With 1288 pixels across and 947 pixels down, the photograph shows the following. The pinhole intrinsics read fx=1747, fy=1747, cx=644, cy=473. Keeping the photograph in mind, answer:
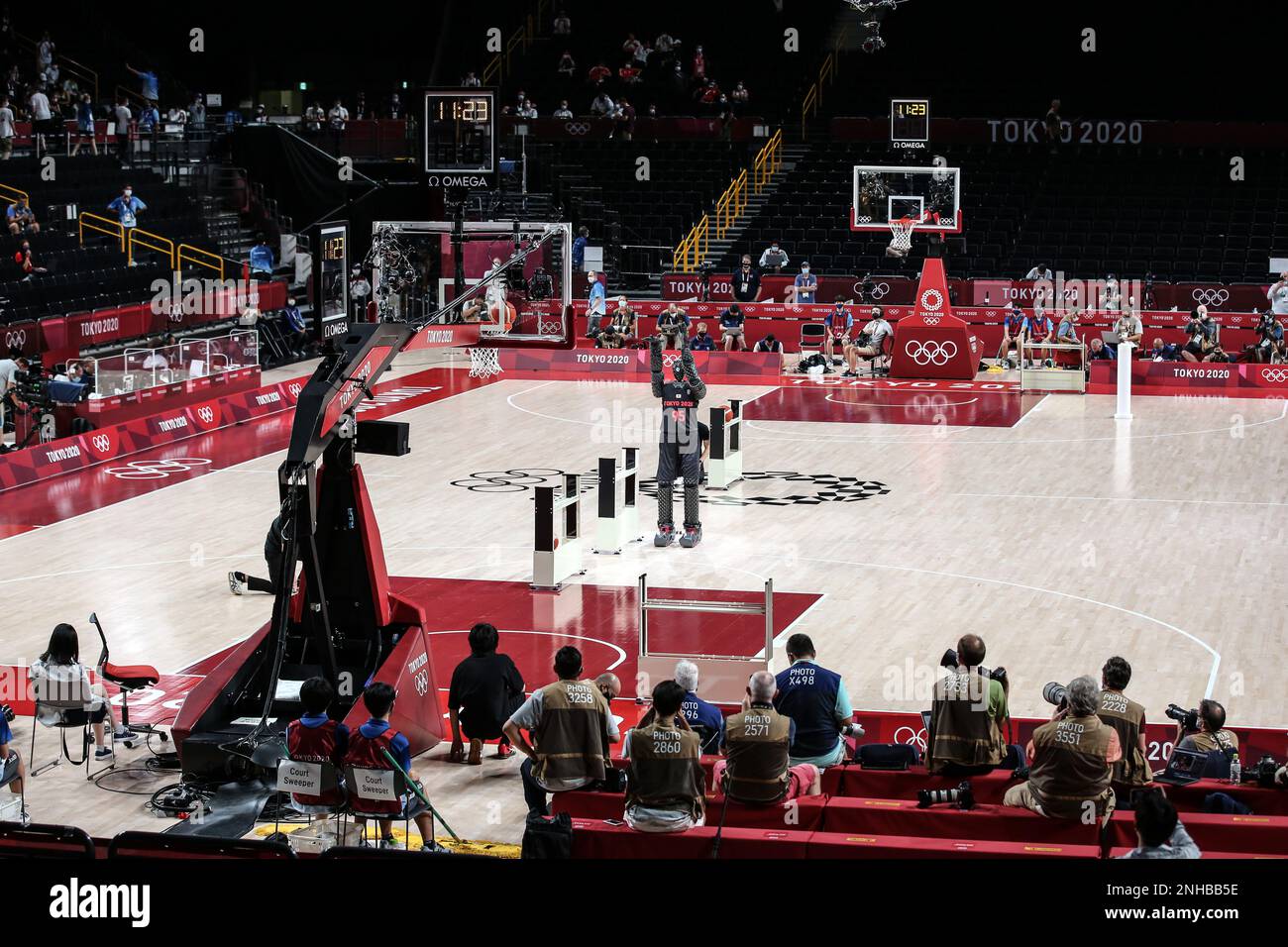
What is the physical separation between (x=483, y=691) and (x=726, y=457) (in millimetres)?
11373

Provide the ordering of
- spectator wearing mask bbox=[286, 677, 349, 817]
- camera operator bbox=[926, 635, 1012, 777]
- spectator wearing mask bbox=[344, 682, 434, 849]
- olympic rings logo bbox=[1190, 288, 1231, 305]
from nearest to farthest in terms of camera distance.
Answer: spectator wearing mask bbox=[344, 682, 434, 849]
spectator wearing mask bbox=[286, 677, 349, 817]
camera operator bbox=[926, 635, 1012, 777]
olympic rings logo bbox=[1190, 288, 1231, 305]

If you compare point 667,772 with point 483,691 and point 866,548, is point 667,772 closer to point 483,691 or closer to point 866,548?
point 483,691

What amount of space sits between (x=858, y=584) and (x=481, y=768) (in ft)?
21.2

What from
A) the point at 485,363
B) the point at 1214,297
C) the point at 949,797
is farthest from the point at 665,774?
the point at 1214,297

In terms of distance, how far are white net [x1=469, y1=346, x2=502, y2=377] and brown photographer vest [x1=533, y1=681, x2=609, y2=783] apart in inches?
974

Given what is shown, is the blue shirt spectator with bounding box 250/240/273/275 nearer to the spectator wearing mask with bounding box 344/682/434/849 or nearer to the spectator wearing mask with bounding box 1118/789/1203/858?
the spectator wearing mask with bounding box 344/682/434/849

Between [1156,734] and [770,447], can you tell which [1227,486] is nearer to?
[770,447]

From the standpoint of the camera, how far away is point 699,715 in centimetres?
1115

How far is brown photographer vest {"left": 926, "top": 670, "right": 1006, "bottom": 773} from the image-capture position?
10484mm

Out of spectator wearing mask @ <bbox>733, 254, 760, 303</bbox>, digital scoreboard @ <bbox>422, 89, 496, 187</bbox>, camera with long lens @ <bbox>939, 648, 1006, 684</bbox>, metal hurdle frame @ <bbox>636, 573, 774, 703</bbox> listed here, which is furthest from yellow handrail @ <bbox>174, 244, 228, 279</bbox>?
camera with long lens @ <bbox>939, 648, 1006, 684</bbox>

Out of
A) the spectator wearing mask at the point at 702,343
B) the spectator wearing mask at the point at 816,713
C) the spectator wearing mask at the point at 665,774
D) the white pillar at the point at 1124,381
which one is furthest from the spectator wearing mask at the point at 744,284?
the spectator wearing mask at the point at 665,774

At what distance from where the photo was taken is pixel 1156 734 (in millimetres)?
11867

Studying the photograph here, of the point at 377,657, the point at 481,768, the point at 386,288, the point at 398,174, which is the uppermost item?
the point at 398,174
